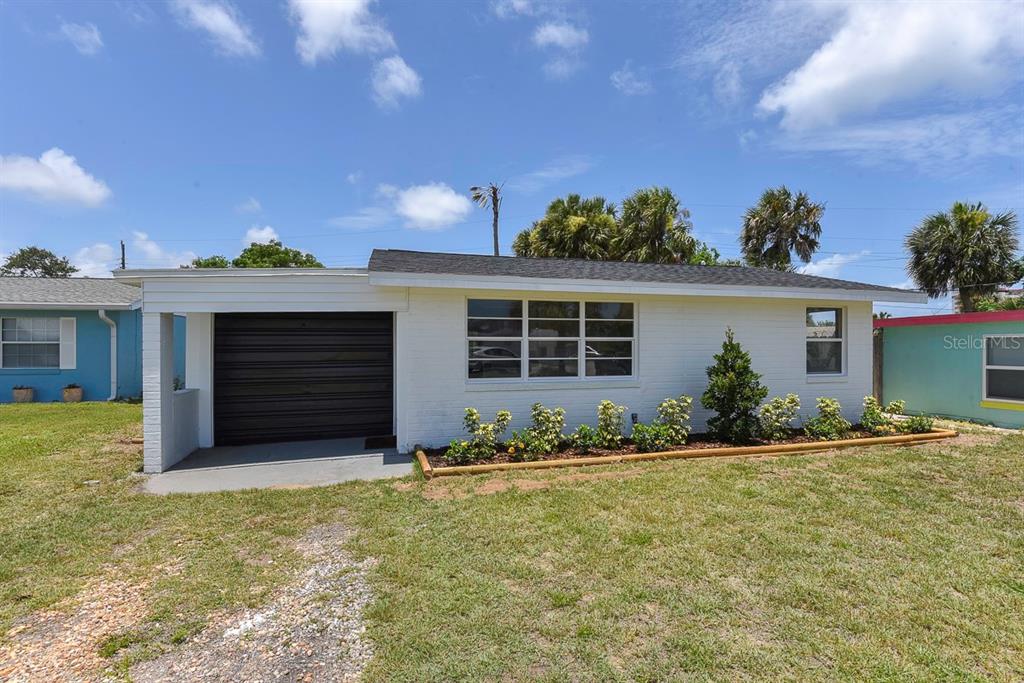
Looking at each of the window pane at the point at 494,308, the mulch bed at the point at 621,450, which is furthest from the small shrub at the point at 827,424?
the window pane at the point at 494,308

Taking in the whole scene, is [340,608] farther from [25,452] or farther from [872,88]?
[872,88]

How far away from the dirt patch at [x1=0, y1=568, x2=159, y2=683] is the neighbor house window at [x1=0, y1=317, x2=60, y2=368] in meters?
13.3

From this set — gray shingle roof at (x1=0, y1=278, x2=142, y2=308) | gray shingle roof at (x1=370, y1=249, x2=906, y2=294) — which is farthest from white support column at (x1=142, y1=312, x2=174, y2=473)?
gray shingle roof at (x1=0, y1=278, x2=142, y2=308)

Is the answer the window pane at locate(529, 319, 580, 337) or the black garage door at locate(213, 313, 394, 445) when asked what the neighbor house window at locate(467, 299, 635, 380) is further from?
the black garage door at locate(213, 313, 394, 445)

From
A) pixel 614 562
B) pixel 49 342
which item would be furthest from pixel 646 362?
pixel 49 342

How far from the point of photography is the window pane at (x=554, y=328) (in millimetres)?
7605

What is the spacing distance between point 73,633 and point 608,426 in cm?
603

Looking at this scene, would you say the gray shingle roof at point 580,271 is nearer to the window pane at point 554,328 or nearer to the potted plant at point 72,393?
the window pane at point 554,328

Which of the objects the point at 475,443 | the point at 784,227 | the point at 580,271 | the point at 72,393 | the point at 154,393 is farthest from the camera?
the point at 784,227

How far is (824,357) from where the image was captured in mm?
9000

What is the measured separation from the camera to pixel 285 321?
7980 millimetres

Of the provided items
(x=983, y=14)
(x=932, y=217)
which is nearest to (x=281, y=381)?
(x=983, y=14)

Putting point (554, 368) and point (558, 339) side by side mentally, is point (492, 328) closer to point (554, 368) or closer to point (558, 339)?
point (558, 339)

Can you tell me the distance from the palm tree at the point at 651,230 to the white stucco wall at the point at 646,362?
387 inches
